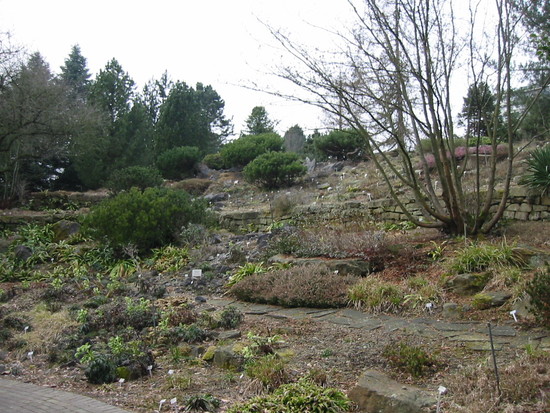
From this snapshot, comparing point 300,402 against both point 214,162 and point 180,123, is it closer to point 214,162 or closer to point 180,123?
point 214,162

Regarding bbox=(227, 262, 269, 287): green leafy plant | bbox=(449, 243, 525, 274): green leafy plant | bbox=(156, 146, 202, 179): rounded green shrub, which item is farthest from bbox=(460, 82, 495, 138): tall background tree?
bbox=(156, 146, 202, 179): rounded green shrub

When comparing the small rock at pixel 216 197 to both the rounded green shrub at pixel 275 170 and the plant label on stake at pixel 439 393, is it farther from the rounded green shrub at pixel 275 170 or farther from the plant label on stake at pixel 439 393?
the plant label on stake at pixel 439 393

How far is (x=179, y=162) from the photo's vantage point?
2348cm

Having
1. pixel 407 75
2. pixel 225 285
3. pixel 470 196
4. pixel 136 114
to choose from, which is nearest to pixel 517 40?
pixel 407 75

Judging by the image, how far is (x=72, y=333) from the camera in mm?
6316

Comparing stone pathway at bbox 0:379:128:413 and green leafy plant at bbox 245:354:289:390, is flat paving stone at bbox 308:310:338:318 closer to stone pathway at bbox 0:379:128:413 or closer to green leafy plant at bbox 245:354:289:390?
green leafy plant at bbox 245:354:289:390

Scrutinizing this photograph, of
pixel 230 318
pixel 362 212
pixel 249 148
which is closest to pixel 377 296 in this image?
pixel 230 318

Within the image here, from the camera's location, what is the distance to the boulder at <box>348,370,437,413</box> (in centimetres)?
329

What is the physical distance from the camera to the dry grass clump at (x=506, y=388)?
3.13 meters

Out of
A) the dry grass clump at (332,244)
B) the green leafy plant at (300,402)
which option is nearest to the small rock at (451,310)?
the dry grass clump at (332,244)

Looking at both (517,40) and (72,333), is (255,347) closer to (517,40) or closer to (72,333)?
(72,333)

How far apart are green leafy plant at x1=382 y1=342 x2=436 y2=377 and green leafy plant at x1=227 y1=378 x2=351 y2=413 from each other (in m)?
0.62

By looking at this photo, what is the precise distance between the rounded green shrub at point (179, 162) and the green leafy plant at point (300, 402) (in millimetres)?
20334

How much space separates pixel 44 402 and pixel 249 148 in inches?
723
